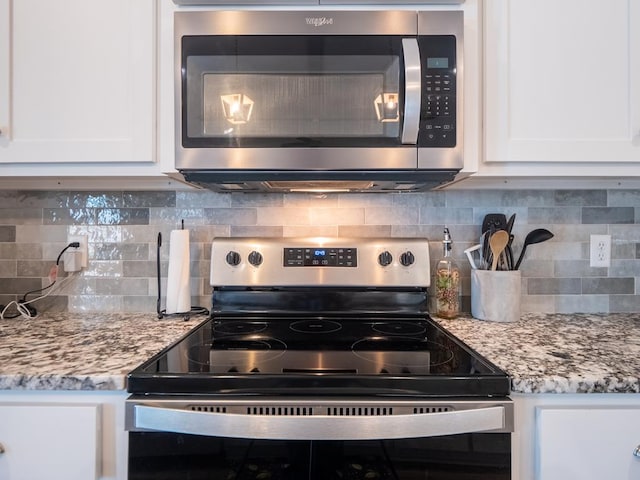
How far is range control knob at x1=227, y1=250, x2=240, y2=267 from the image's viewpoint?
134cm

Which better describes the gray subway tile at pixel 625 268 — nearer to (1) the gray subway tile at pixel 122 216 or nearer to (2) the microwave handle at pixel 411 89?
(2) the microwave handle at pixel 411 89

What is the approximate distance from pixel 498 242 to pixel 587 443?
1.99 ft

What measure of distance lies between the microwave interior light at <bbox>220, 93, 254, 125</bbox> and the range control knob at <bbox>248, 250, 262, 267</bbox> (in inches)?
17.8

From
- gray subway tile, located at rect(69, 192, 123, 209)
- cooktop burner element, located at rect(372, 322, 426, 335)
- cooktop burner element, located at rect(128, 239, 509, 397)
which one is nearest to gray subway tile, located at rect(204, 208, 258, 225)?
cooktop burner element, located at rect(128, 239, 509, 397)

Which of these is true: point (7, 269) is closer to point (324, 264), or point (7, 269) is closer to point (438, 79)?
point (324, 264)

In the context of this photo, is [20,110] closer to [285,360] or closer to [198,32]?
[198,32]

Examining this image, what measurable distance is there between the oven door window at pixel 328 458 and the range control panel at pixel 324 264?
0.59 m

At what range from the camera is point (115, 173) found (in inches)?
45.6

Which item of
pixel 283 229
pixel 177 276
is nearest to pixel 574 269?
pixel 283 229

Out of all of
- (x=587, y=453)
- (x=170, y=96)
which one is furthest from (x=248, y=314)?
(x=587, y=453)

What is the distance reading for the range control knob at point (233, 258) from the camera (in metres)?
1.34

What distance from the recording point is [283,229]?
4.72 ft

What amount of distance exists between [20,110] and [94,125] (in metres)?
0.21

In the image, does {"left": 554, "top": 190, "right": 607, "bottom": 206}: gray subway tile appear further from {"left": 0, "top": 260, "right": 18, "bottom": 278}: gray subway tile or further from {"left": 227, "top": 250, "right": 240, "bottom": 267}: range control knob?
{"left": 0, "top": 260, "right": 18, "bottom": 278}: gray subway tile
